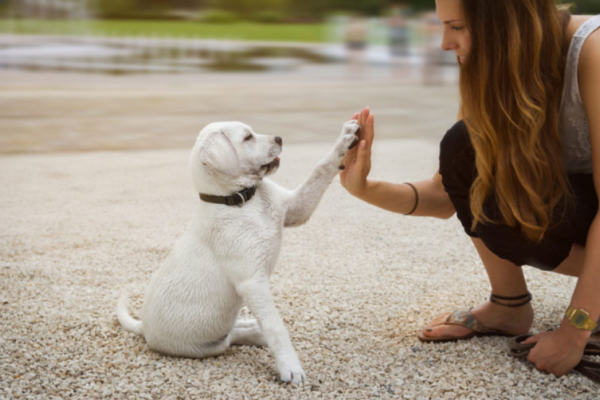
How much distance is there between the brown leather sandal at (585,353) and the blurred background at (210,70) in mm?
→ 989

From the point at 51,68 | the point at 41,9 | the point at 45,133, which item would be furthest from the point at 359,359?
the point at 41,9

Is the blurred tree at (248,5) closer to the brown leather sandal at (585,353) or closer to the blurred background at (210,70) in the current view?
the blurred background at (210,70)

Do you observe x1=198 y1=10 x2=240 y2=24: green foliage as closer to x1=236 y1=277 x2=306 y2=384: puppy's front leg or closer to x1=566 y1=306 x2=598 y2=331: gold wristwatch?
x1=236 y1=277 x2=306 y2=384: puppy's front leg

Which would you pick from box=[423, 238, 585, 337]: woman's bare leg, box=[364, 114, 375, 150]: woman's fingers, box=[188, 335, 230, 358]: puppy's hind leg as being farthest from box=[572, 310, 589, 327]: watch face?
box=[188, 335, 230, 358]: puppy's hind leg

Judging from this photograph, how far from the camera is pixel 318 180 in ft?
6.57

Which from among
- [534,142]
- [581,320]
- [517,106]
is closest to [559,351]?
[581,320]

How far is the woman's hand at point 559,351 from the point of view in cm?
180

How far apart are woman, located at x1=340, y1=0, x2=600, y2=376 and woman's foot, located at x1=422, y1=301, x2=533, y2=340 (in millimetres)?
158

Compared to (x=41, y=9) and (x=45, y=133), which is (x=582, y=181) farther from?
(x=41, y=9)

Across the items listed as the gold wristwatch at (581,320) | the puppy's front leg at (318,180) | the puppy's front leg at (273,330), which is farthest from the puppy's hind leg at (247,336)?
the gold wristwatch at (581,320)

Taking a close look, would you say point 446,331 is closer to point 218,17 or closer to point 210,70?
point 210,70

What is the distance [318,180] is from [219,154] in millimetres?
344

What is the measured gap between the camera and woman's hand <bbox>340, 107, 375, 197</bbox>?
6.61ft

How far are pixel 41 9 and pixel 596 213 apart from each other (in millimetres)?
20413
